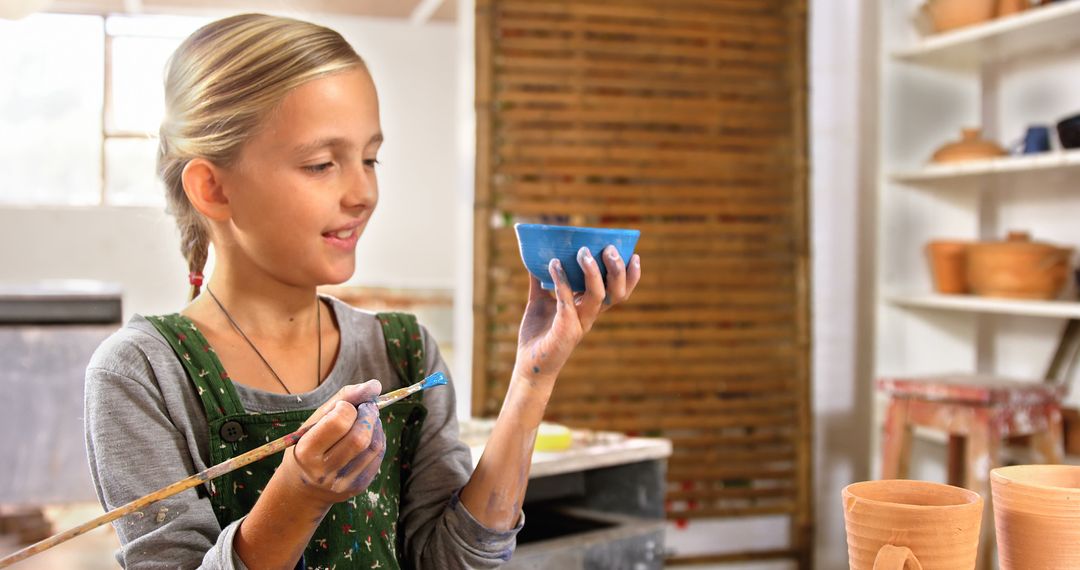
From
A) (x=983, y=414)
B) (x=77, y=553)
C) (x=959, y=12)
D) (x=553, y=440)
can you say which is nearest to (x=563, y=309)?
(x=553, y=440)

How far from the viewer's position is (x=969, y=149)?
10.7ft

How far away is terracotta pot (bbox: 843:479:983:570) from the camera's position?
844 millimetres

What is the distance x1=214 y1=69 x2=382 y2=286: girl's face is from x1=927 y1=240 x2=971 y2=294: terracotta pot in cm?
263

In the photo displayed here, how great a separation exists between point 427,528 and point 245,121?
536mm

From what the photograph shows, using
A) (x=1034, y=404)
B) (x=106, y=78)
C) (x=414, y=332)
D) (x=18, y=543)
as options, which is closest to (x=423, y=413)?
(x=414, y=332)

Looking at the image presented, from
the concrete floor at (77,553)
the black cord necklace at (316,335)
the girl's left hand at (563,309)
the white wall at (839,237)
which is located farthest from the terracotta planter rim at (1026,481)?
the concrete floor at (77,553)

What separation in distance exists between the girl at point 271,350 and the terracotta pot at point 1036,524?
1.42 ft

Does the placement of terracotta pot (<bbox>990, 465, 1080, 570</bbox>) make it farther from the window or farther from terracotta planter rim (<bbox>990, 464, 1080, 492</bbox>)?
the window

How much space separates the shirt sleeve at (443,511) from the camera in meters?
1.26

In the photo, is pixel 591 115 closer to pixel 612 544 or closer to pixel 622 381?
pixel 622 381

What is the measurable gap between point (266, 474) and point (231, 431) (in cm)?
7

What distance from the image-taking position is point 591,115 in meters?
3.60

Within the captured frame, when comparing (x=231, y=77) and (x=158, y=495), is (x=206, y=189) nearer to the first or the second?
(x=231, y=77)

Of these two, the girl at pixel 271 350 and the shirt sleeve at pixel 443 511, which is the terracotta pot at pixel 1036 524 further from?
the shirt sleeve at pixel 443 511
